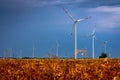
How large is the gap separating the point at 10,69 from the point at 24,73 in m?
1.00

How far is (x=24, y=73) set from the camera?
1677cm

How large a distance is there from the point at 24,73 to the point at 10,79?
1.98 feet

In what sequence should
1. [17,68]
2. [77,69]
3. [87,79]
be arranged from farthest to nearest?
[17,68] → [77,69] → [87,79]

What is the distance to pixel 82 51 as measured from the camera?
1036 inches

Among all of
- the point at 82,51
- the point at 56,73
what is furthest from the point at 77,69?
the point at 82,51

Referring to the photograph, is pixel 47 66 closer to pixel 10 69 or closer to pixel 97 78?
pixel 10 69

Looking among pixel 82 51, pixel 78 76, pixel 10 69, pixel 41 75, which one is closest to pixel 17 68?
pixel 10 69

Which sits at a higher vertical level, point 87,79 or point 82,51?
point 82,51

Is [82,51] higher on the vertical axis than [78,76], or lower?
higher

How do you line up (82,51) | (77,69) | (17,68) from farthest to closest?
(82,51) < (17,68) < (77,69)

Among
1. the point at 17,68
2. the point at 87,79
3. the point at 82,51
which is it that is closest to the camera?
the point at 87,79

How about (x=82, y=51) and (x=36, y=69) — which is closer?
(x=36, y=69)

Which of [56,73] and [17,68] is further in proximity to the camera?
[17,68]

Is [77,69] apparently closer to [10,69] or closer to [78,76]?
[78,76]
